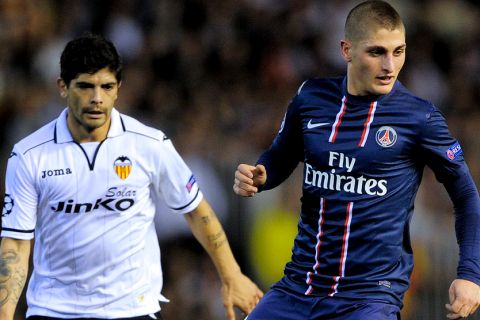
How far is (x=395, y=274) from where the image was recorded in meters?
5.98

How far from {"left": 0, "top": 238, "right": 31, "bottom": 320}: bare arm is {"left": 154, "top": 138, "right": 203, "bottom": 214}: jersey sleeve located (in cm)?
88

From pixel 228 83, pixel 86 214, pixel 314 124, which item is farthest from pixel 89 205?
pixel 228 83

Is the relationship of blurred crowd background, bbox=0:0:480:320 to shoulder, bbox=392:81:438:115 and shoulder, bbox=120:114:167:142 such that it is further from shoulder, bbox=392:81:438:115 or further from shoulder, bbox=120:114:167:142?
shoulder, bbox=392:81:438:115

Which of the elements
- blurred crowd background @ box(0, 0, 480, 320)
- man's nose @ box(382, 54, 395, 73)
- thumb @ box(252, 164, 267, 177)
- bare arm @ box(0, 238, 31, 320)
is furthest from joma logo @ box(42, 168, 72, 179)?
blurred crowd background @ box(0, 0, 480, 320)

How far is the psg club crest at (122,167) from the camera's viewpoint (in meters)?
6.88

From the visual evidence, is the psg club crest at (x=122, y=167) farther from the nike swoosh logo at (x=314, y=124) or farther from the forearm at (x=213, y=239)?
the nike swoosh logo at (x=314, y=124)

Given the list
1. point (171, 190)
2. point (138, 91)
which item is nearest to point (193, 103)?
point (138, 91)

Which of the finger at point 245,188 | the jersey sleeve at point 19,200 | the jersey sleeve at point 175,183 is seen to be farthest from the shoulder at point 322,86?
the jersey sleeve at point 19,200

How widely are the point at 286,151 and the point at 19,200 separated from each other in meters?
1.60

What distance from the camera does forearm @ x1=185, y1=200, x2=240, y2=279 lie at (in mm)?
7012

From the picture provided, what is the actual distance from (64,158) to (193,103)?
648cm

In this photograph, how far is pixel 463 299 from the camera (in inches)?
223

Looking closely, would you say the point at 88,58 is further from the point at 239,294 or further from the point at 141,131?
the point at 239,294

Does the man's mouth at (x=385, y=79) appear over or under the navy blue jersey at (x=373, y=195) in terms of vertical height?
over
